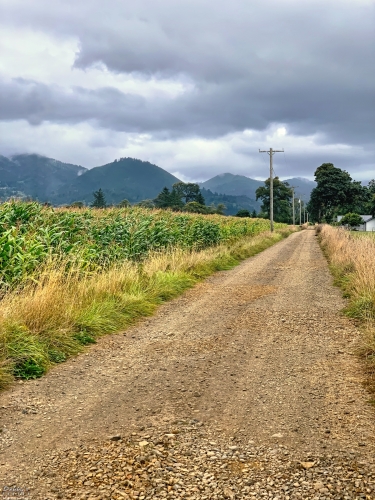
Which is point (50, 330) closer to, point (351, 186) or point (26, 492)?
point (26, 492)

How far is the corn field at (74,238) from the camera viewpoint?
719cm

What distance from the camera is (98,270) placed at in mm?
10281

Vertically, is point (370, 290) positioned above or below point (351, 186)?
below

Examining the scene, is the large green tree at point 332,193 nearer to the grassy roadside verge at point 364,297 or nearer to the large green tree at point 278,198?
the large green tree at point 278,198

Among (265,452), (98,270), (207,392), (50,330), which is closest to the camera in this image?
(265,452)

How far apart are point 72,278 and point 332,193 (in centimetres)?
8331

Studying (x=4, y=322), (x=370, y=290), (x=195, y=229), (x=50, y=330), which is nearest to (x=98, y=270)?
(x=50, y=330)

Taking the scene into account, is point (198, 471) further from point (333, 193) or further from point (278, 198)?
point (278, 198)

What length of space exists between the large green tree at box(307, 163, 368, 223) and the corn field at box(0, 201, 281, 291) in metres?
72.9

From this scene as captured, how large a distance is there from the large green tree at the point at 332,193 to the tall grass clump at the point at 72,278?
7460 cm

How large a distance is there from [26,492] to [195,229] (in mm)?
17395

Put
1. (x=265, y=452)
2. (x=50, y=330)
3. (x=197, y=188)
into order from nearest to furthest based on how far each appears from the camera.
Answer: (x=265, y=452), (x=50, y=330), (x=197, y=188)

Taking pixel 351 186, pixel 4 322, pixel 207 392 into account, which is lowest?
pixel 207 392

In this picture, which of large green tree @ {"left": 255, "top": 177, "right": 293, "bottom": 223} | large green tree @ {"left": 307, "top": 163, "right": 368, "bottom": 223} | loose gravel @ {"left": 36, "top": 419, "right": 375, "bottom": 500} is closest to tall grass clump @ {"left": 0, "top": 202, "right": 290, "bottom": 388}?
loose gravel @ {"left": 36, "top": 419, "right": 375, "bottom": 500}
